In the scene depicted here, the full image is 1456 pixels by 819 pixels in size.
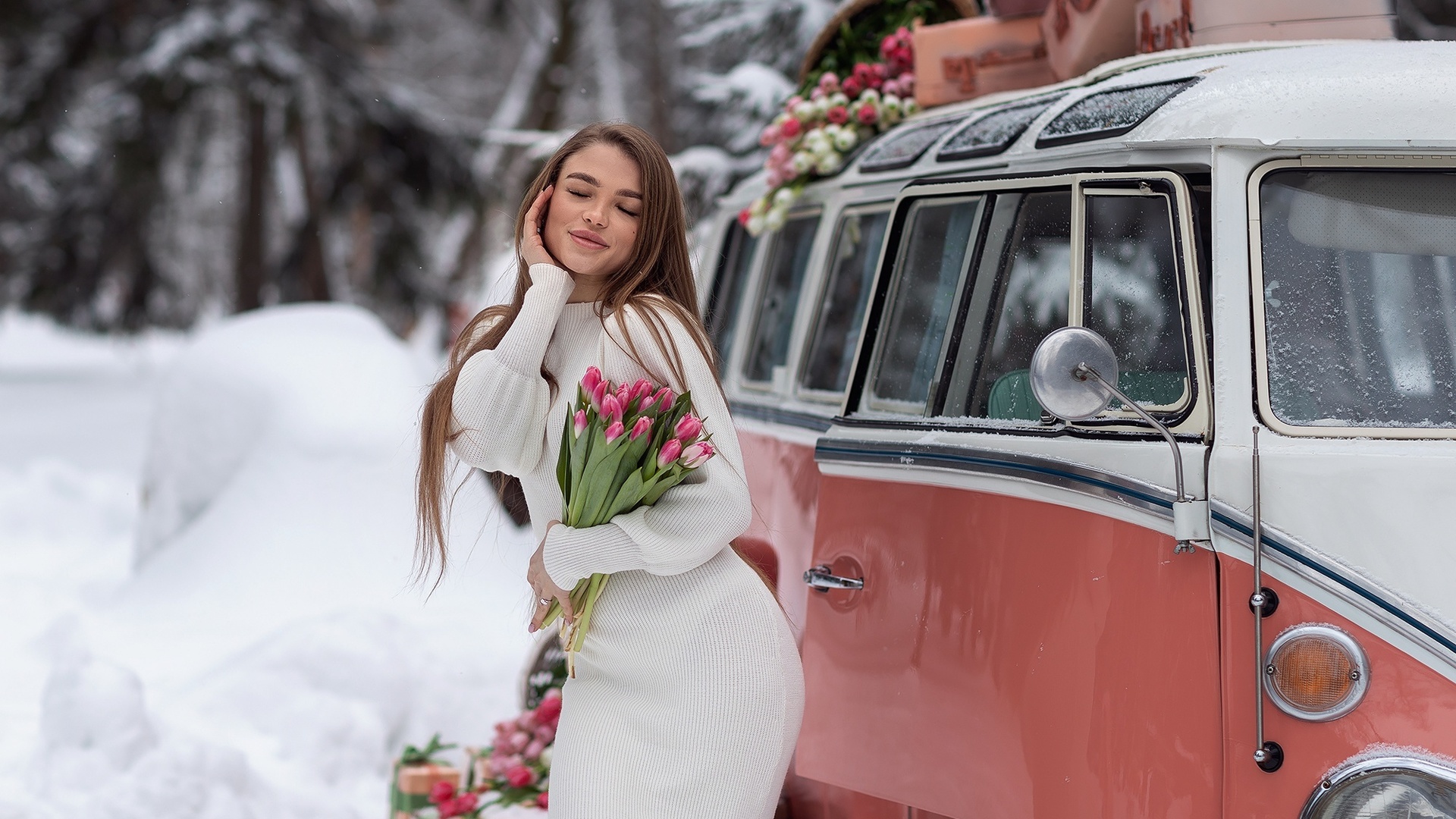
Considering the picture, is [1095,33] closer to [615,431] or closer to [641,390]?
[641,390]

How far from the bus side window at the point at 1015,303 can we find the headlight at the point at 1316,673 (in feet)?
2.42

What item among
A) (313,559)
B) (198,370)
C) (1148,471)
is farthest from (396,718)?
(1148,471)

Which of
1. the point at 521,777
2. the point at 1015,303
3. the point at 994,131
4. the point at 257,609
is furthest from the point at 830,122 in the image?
the point at 257,609

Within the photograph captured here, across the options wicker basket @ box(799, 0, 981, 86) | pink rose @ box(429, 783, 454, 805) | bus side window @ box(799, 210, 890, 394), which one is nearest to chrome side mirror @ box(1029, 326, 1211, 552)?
bus side window @ box(799, 210, 890, 394)

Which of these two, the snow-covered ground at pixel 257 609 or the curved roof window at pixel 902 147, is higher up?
the curved roof window at pixel 902 147

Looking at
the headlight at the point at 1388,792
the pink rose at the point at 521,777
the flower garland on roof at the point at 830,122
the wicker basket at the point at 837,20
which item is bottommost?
the pink rose at the point at 521,777

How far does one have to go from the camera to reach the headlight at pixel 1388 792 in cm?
266

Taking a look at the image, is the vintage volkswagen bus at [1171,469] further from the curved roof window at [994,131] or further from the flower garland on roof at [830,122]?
the flower garland on roof at [830,122]

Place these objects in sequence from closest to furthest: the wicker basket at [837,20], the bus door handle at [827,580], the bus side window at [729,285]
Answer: the bus door handle at [827,580], the wicker basket at [837,20], the bus side window at [729,285]

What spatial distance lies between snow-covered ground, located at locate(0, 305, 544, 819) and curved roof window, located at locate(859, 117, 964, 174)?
141 centimetres

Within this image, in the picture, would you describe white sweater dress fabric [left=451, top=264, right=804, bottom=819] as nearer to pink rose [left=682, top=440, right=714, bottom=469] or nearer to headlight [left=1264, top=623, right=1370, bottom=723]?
pink rose [left=682, top=440, right=714, bottom=469]

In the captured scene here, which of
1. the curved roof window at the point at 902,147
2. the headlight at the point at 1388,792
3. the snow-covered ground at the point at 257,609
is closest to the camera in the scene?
the headlight at the point at 1388,792

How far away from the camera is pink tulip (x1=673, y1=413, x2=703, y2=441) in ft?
9.09

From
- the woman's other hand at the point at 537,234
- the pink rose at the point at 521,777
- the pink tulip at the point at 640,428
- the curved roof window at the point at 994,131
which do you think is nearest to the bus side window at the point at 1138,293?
the curved roof window at the point at 994,131
